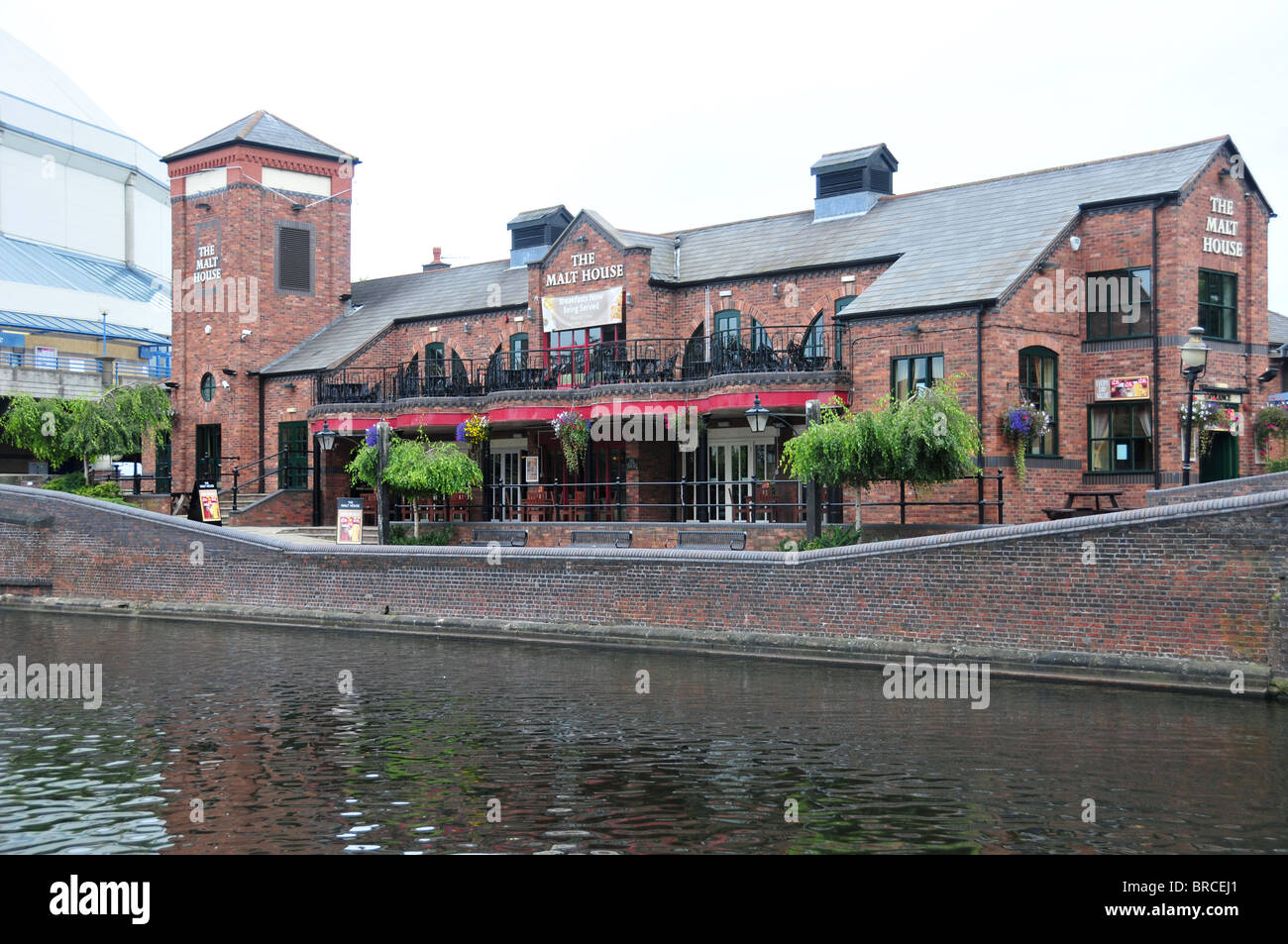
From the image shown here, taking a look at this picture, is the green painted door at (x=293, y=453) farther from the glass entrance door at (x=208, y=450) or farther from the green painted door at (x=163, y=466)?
the green painted door at (x=163, y=466)

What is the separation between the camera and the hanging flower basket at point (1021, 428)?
23.4 metres

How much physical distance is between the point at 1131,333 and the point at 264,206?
25.1 metres

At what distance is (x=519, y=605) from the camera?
22672mm

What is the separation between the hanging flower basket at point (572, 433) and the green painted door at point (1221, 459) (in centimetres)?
1318

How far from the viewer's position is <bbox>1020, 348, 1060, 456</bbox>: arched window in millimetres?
24750

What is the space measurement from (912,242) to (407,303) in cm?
1672

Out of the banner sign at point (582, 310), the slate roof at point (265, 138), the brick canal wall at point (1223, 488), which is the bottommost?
the brick canal wall at point (1223, 488)

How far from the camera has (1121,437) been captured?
25.4 meters

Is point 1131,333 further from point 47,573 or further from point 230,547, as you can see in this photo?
point 47,573

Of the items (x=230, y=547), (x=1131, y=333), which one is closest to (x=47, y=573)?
(x=230, y=547)

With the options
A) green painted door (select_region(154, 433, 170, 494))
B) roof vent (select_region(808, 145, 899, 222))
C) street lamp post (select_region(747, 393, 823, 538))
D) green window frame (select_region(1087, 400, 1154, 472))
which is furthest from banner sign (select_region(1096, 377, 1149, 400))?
green painted door (select_region(154, 433, 170, 494))

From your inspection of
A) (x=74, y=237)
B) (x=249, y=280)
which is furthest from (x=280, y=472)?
(x=74, y=237)

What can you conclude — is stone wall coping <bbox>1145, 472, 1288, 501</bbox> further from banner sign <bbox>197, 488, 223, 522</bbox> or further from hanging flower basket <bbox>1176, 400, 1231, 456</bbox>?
banner sign <bbox>197, 488, 223, 522</bbox>

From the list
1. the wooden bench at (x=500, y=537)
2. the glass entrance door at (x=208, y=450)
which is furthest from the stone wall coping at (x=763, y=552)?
the glass entrance door at (x=208, y=450)
